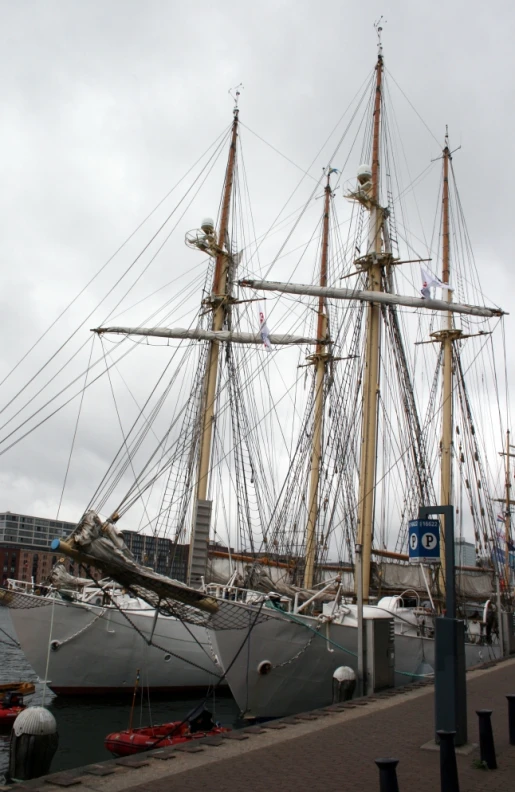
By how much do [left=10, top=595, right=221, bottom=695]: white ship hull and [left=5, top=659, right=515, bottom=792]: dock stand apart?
1334cm

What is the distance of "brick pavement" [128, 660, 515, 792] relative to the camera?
734 cm

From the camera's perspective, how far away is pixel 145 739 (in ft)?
47.2

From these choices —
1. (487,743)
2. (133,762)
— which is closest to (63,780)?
(133,762)

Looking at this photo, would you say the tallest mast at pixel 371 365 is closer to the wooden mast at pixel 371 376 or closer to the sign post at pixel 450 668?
the wooden mast at pixel 371 376

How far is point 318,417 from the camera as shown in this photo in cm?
3127

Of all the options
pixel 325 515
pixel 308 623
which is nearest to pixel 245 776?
pixel 308 623

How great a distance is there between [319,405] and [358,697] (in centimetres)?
1854

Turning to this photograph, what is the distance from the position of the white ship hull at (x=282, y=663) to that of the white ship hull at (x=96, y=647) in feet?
20.4

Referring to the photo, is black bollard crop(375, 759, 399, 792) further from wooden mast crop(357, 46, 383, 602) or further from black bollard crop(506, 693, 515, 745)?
wooden mast crop(357, 46, 383, 602)

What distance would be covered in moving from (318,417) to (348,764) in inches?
918

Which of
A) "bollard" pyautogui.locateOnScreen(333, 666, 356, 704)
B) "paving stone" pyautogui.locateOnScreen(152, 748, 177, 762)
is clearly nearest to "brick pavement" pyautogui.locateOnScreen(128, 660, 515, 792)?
"paving stone" pyautogui.locateOnScreen(152, 748, 177, 762)

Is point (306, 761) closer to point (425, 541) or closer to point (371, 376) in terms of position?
point (425, 541)

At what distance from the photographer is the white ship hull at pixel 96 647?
77.4ft

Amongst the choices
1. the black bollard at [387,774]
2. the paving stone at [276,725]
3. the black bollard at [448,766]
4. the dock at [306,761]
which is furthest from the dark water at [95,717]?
the black bollard at [387,774]
